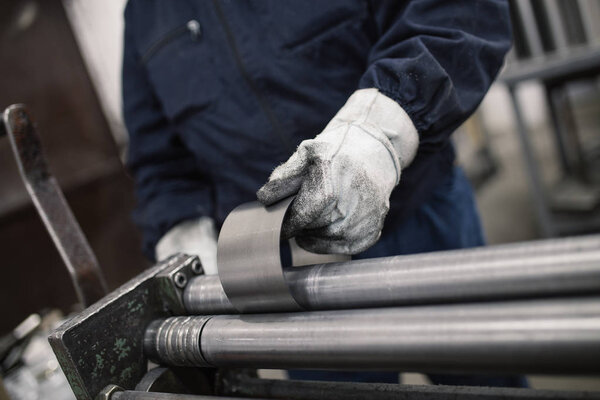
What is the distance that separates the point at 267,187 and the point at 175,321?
0.72 ft

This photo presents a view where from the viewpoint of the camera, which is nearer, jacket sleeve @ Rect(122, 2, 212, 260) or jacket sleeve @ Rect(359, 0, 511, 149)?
jacket sleeve @ Rect(359, 0, 511, 149)

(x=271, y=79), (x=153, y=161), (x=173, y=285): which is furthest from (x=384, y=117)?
(x=153, y=161)

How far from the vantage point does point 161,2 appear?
94 cm

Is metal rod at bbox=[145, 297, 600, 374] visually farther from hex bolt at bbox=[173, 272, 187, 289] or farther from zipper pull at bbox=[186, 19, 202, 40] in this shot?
zipper pull at bbox=[186, 19, 202, 40]

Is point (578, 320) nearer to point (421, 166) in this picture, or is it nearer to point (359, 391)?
point (359, 391)

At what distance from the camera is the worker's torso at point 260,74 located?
81cm

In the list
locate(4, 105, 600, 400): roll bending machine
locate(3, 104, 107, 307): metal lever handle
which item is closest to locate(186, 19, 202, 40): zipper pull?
locate(3, 104, 107, 307): metal lever handle

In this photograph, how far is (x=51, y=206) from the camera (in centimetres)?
78

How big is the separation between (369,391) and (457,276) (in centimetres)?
21

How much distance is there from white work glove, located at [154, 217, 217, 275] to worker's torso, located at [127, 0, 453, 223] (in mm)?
143

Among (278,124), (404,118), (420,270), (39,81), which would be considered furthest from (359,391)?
(39,81)

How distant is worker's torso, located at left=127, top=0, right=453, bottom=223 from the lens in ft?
2.67

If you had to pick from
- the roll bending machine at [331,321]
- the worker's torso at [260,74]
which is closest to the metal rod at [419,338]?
the roll bending machine at [331,321]

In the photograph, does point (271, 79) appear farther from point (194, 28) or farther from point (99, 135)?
point (99, 135)
